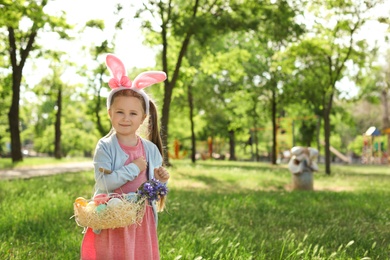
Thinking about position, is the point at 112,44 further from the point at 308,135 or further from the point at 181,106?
the point at 308,135

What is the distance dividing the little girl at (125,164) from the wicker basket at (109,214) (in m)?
0.11

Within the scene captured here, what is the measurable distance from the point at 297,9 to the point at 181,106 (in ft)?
53.3

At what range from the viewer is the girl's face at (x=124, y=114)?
3373 mm

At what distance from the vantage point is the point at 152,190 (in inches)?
126

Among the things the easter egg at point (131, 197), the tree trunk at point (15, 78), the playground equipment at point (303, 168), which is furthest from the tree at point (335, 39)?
the easter egg at point (131, 197)

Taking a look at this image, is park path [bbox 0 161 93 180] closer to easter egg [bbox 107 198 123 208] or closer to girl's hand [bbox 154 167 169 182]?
girl's hand [bbox 154 167 169 182]

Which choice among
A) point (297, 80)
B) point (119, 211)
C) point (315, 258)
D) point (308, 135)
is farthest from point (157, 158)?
point (308, 135)

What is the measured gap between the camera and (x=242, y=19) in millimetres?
16766

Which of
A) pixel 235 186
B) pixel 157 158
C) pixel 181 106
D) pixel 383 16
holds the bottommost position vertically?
pixel 235 186

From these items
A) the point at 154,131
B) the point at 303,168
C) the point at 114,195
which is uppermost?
the point at 154,131

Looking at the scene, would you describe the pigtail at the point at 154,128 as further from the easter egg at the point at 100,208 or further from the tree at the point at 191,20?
the tree at the point at 191,20

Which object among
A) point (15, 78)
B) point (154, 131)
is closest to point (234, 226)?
point (154, 131)

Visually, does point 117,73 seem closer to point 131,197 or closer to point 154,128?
point 154,128

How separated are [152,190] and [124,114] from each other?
0.56 meters
